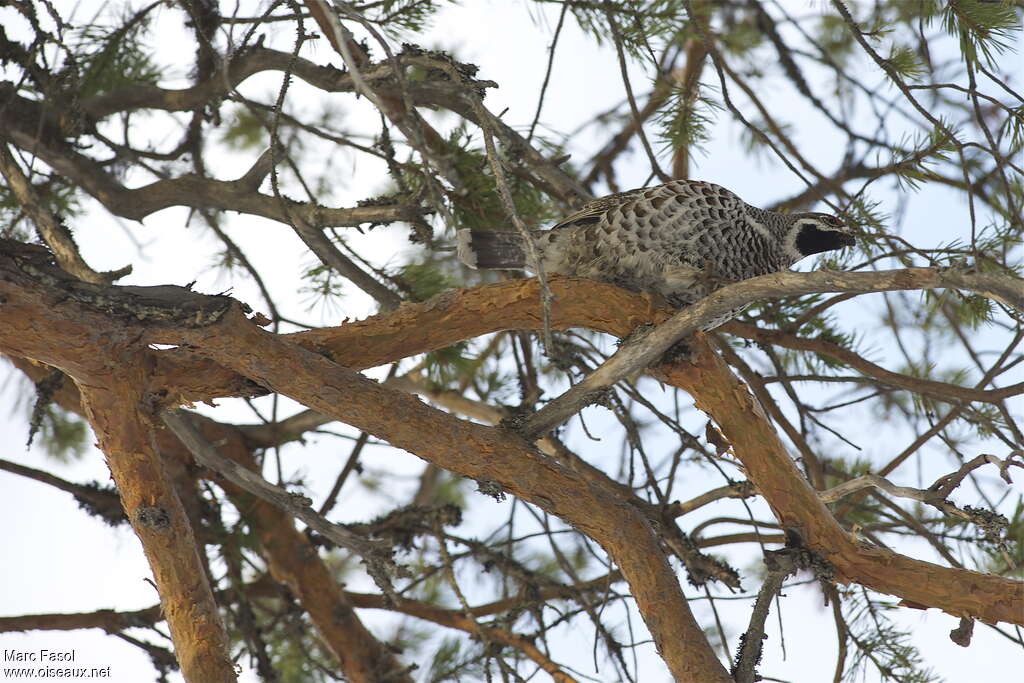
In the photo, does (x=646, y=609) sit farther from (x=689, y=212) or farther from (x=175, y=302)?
(x=175, y=302)

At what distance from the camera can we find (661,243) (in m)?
1.94

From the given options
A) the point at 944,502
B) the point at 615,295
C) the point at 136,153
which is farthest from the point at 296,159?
the point at 944,502

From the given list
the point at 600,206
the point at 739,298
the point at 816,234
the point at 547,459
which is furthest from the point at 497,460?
the point at 816,234

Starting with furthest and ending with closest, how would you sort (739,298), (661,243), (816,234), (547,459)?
(816,234)
(661,243)
(547,459)
(739,298)

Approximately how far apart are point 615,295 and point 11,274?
0.99 metres

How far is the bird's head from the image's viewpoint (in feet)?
7.32

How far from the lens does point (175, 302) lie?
1.47 meters

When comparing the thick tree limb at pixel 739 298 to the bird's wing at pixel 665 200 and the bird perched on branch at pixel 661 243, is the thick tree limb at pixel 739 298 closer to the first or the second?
the bird perched on branch at pixel 661 243

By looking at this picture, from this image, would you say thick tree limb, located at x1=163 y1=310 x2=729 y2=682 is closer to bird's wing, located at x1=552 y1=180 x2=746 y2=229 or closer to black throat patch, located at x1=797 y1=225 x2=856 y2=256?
bird's wing, located at x1=552 y1=180 x2=746 y2=229

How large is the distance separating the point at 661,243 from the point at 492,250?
0.37 metres

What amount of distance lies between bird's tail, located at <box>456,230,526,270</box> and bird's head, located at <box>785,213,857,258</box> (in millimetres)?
624

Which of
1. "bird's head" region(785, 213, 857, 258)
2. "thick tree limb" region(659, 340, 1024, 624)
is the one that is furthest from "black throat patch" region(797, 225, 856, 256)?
"thick tree limb" region(659, 340, 1024, 624)

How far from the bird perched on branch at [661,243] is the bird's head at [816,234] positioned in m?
0.01

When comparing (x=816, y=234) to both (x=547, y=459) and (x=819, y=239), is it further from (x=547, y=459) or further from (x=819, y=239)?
(x=547, y=459)
